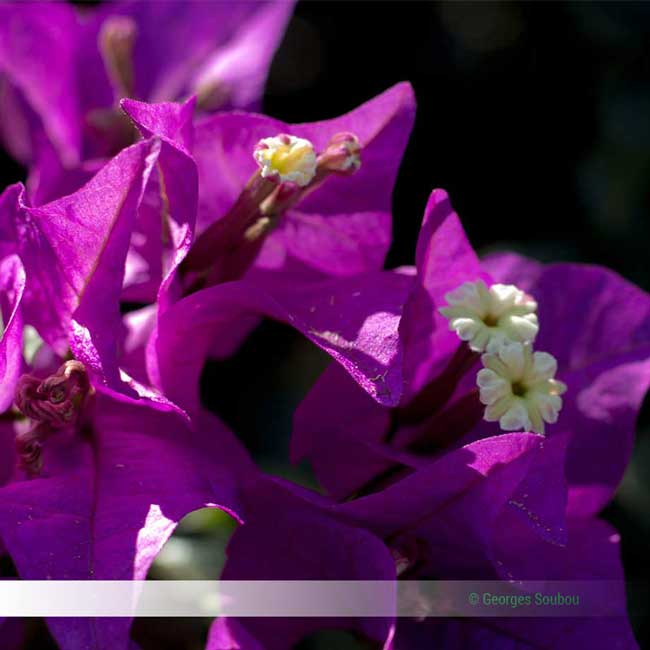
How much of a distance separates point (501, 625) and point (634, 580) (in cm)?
53

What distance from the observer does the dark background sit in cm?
142

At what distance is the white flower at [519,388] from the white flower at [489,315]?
1cm

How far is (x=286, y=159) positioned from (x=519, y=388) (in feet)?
0.84

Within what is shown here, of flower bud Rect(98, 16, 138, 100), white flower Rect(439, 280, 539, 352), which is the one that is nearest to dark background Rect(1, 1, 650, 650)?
flower bud Rect(98, 16, 138, 100)

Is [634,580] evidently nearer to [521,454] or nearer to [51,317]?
[521,454]

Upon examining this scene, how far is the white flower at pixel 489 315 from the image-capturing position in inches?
32.0

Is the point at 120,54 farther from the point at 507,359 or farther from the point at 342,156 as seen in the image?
the point at 507,359

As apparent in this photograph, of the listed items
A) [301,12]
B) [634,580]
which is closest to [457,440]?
[634,580]

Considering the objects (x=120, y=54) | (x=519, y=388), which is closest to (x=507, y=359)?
(x=519, y=388)

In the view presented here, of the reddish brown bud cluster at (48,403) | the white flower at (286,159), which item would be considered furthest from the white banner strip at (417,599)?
the white flower at (286,159)

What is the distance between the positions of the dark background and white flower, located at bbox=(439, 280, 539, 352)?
1.85 ft

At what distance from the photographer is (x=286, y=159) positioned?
793 millimetres

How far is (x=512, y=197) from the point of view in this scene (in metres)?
1.51

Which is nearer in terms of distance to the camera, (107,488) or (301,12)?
(107,488)
